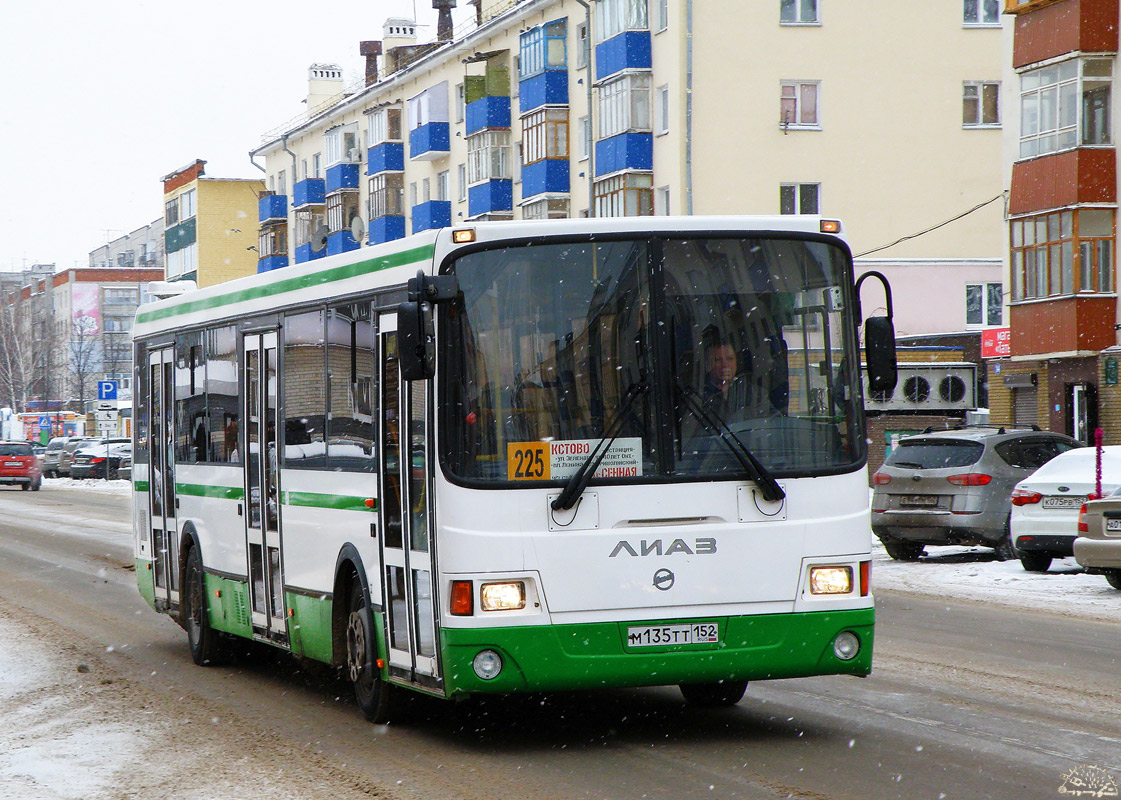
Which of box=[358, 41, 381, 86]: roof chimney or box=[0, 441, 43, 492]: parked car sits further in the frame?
box=[358, 41, 381, 86]: roof chimney

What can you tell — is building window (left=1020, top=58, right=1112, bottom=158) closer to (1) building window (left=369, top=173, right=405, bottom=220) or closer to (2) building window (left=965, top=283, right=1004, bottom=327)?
A: (2) building window (left=965, top=283, right=1004, bottom=327)

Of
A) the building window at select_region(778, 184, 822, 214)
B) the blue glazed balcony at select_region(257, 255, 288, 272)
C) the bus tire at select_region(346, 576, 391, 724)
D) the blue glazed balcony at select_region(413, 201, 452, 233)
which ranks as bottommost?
the bus tire at select_region(346, 576, 391, 724)

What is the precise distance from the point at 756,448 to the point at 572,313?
1.07 m

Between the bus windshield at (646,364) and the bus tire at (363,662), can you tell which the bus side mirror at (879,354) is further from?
the bus tire at (363,662)

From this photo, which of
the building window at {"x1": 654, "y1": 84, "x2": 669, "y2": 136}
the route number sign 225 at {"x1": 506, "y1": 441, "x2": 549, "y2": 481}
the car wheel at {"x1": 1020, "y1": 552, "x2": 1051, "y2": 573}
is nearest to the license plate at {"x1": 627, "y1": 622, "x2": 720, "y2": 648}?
the route number sign 225 at {"x1": 506, "y1": 441, "x2": 549, "y2": 481}

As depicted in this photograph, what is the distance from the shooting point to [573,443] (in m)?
8.49

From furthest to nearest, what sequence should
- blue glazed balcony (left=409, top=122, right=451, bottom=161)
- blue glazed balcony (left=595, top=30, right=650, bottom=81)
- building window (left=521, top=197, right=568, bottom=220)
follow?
blue glazed balcony (left=409, top=122, right=451, bottom=161) → building window (left=521, top=197, right=568, bottom=220) → blue glazed balcony (left=595, top=30, right=650, bottom=81)

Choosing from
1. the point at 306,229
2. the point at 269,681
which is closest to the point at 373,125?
the point at 306,229

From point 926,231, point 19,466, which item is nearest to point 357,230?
point 926,231

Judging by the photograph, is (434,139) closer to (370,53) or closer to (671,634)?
(370,53)

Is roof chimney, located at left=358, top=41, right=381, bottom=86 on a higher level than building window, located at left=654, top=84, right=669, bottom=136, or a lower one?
higher

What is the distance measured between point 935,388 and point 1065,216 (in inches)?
182

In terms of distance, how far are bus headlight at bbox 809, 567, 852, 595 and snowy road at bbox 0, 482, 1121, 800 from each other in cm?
70

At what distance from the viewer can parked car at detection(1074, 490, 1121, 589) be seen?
1688 cm
